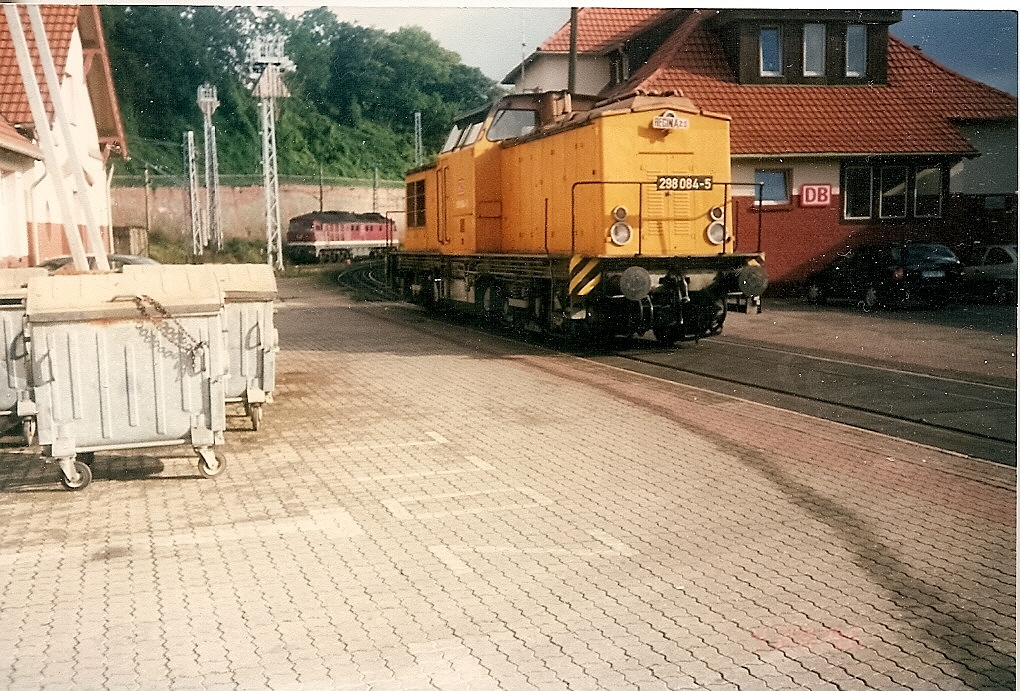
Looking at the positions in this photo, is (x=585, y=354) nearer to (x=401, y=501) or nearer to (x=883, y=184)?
(x=401, y=501)

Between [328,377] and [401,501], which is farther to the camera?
[328,377]

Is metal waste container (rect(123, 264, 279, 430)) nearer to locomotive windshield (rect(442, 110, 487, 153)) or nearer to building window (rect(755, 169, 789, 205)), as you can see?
locomotive windshield (rect(442, 110, 487, 153))

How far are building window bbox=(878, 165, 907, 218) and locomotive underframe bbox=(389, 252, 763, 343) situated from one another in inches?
429

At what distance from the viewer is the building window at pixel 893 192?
23.5 metres

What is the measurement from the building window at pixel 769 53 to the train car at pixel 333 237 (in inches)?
848

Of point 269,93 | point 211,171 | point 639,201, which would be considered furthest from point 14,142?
point 639,201

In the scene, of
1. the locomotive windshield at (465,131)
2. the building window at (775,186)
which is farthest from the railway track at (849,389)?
the building window at (775,186)

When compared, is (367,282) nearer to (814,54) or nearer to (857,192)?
(857,192)

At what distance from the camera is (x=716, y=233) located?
13758 mm

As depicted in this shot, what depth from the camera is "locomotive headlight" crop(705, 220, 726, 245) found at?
1373 centimetres

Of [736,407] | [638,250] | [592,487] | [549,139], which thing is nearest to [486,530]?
[592,487]

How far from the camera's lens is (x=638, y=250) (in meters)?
13.2

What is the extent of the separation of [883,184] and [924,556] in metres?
20.1

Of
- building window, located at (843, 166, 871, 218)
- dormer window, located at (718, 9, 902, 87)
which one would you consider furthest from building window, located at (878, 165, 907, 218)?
dormer window, located at (718, 9, 902, 87)
